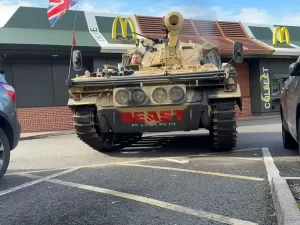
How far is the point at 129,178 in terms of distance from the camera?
17.7ft

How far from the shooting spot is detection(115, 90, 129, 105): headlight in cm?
706

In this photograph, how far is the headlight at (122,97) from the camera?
7059 mm

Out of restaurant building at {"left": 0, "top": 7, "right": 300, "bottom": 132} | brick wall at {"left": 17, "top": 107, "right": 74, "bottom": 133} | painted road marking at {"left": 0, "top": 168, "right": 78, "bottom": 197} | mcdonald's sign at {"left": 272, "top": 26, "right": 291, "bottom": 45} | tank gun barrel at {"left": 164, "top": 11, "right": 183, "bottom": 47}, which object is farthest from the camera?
mcdonald's sign at {"left": 272, "top": 26, "right": 291, "bottom": 45}

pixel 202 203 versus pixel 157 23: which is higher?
pixel 157 23

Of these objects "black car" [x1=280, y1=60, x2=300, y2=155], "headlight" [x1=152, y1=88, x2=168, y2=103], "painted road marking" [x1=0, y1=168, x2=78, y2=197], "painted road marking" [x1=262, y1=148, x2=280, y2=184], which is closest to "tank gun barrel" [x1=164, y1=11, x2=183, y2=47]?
"headlight" [x1=152, y1=88, x2=168, y2=103]

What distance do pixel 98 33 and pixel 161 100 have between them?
1102 centimetres

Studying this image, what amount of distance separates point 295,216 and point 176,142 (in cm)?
691

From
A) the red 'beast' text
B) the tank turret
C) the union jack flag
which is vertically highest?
the union jack flag

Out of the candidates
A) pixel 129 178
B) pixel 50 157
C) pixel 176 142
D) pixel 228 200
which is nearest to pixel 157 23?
pixel 176 142

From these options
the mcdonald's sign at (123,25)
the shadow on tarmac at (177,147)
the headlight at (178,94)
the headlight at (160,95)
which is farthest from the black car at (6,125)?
the mcdonald's sign at (123,25)

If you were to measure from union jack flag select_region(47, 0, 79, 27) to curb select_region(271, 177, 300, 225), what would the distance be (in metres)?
11.3

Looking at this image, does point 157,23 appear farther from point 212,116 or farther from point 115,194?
point 115,194

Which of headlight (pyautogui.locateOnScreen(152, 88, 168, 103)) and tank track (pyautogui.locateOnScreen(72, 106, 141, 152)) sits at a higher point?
headlight (pyautogui.locateOnScreen(152, 88, 168, 103))

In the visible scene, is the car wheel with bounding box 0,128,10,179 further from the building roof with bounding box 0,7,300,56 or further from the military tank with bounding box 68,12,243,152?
the building roof with bounding box 0,7,300,56
